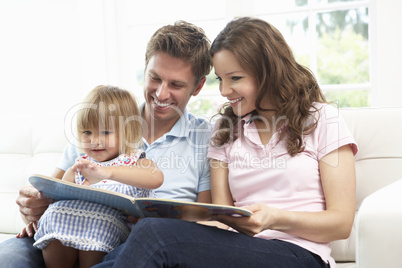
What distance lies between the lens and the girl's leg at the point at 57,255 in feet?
4.90

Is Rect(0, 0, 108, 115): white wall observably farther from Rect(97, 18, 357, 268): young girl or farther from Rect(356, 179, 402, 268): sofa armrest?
Rect(356, 179, 402, 268): sofa armrest

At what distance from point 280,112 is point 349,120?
38 centimetres

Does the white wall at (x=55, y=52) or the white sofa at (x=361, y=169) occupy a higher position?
the white wall at (x=55, y=52)

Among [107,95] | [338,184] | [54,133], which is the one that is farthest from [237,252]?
[54,133]

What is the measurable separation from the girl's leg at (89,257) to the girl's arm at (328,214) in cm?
49

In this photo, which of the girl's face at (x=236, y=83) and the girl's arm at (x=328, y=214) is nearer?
the girl's arm at (x=328, y=214)

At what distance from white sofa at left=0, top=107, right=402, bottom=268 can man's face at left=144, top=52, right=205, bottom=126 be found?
1.88ft

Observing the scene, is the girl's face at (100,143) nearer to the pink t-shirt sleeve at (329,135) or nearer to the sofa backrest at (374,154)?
the pink t-shirt sleeve at (329,135)

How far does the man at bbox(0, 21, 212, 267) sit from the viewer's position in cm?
175

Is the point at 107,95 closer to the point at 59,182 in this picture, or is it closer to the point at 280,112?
the point at 59,182

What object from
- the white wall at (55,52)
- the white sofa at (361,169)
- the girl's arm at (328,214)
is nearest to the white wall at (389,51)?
the white sofa at (361,169)

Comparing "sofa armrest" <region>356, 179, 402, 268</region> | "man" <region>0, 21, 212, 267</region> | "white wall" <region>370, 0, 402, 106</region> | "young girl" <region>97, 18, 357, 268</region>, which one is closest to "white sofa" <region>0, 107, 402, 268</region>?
"sofa armrest" <region>356, 179, 402, 268</region>

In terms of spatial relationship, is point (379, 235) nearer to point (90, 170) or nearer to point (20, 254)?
point (90, 170)

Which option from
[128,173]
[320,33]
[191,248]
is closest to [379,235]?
[191,248]
